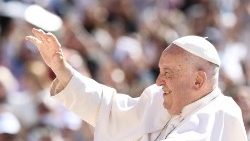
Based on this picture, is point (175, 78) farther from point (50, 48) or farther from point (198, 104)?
point (50, 48)

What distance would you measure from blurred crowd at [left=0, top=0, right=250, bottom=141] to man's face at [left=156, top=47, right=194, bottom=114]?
3.31 m

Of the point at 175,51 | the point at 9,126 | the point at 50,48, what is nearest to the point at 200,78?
the point at 175,51

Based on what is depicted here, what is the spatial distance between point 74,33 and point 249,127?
3218 millimetres

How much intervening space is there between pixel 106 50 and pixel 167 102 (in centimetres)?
626

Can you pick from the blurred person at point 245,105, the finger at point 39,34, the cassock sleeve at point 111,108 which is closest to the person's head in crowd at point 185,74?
the cassock sleeve at point 111,108

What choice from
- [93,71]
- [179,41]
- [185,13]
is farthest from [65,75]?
[185,13]

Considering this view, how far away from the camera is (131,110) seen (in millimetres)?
6109

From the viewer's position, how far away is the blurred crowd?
9.71m

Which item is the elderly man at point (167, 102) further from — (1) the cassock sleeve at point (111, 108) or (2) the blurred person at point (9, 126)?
(2) the blurred person at point (9, 126)

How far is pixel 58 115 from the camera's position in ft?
32.3

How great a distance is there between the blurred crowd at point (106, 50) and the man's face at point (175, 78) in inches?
130

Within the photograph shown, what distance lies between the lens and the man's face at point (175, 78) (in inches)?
225

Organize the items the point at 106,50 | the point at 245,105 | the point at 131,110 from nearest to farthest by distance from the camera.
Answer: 1. the point at 131,110
2. the point at 245,105
3. the point at 106,50

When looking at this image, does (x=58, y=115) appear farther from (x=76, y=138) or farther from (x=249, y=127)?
(x=249, y=127)
